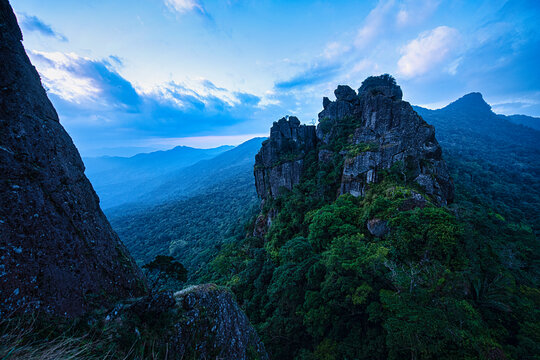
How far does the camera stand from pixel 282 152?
3291 cm

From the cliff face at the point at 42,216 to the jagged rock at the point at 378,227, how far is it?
13.8 metres

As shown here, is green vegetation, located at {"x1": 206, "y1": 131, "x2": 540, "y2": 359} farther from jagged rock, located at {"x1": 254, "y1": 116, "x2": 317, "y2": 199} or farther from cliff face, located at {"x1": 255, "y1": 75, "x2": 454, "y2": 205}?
jagged rock, located at {"x1": 254, "y1": 116, "x2": 317, "y2": 199}

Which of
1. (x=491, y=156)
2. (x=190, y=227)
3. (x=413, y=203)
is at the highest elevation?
(x=413, y=203)

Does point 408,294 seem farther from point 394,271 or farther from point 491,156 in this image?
point 491,156

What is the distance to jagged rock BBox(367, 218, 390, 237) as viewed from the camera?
12.6 metres

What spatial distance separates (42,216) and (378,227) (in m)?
15.8

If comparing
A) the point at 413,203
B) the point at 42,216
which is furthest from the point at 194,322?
the point at 413,203

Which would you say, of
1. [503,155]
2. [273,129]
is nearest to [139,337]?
[273,129]

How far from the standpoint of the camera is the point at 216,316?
5.81 metres

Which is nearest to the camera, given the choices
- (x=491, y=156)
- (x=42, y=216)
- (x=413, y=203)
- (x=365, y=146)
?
(x=42, y=216)

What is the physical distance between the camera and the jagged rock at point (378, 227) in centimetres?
1260

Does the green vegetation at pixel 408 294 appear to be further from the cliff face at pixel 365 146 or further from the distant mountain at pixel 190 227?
the distant mountain at pixel 190 227

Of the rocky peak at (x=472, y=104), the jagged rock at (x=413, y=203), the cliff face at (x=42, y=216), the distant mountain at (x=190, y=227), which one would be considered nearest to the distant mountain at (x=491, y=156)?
the rocky peak at (x=472, y=104)

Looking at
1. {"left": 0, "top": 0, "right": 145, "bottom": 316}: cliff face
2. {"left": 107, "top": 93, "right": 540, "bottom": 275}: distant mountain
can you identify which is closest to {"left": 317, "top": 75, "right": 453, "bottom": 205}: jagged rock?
{"left": 107, "top": 93, "right": 540, "bottom": 275}: distant mountain
